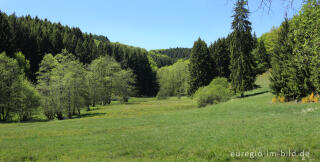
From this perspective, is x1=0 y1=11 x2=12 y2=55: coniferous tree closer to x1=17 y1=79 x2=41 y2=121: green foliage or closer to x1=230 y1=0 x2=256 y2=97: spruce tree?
x1=17 y1=79 x2=41 y2=121: green foliage

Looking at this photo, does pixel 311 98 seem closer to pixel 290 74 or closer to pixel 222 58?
pixel 290 74

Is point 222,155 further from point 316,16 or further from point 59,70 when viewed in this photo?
point 59,70

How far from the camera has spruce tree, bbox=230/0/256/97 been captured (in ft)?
152

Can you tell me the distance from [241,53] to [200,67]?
24015mm

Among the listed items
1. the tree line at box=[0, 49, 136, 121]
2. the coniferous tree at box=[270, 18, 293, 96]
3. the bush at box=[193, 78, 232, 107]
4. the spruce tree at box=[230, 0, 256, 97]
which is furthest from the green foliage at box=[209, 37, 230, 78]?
the tree line at box=[0, 49, 136, 121]

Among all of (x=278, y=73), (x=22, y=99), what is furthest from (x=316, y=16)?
(x=22, y=99)

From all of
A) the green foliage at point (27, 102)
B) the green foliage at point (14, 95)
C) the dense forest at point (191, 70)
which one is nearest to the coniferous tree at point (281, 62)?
the dense forest at point (191, 70)

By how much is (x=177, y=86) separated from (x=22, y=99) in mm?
80104

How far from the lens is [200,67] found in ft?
232

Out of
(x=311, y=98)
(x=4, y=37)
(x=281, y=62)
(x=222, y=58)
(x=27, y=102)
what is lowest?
(x=311, y=98)

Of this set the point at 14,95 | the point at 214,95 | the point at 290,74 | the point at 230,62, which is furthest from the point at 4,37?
the point at 290,74

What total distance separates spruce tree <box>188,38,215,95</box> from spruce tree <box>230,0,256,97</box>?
21920 millimetres

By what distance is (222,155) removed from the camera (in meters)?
8.55

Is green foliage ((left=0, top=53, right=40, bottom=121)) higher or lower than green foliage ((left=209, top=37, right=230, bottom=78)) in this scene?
lower
